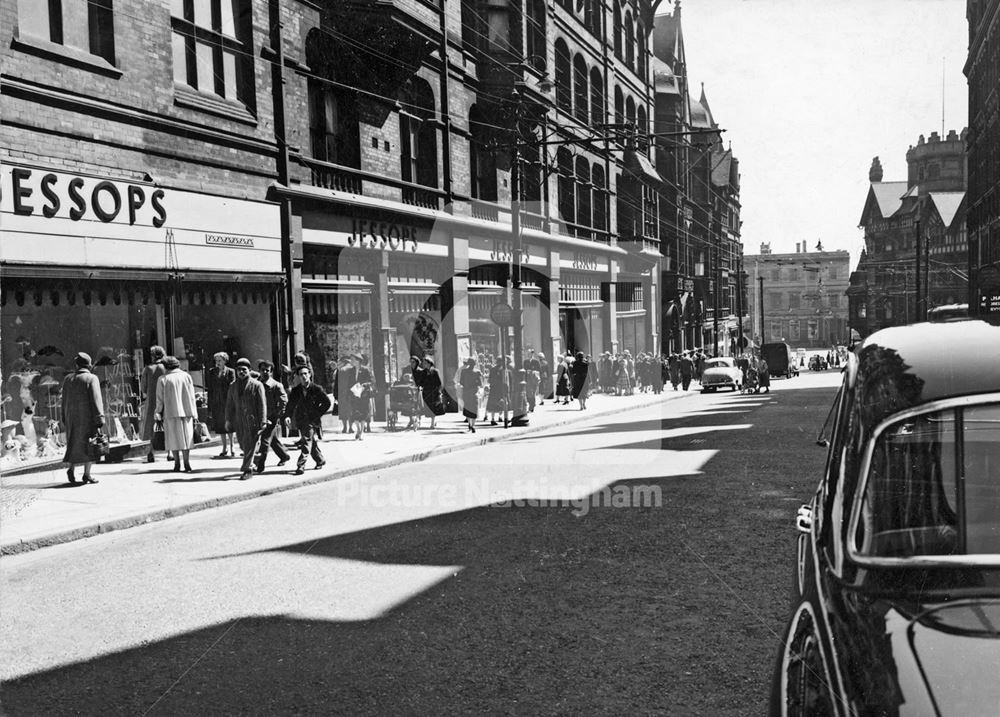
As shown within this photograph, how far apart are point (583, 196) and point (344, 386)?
1938 cm

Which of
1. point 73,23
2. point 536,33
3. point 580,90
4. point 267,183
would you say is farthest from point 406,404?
point 580,90

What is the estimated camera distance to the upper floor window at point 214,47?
1483 cm

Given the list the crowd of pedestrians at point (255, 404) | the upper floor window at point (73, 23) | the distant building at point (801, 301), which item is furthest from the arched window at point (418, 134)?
the distant building at point (801, 301)

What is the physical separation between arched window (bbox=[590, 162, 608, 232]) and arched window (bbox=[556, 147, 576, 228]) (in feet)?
8.23

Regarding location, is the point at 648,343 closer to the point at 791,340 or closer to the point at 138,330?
the point at 138,330

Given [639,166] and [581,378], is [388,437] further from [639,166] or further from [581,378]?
[639,166]

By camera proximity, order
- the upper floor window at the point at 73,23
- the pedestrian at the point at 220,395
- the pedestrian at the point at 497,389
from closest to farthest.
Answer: the upper floor window at the point at 73,23 → the pedestrian at the point at 220,395 → the pedestrian at the point at 497,389

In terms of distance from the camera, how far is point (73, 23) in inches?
500

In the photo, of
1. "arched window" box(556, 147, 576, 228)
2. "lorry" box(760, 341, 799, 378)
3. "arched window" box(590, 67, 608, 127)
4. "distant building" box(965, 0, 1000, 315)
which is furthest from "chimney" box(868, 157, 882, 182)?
"arched window" box(556, 147, 576, 228)

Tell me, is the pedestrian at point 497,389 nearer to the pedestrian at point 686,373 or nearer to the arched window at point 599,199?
the pedestrian at point 686,373

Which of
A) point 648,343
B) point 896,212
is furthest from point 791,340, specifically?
point 648,343

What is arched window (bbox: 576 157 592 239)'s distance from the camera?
3262 centimetres

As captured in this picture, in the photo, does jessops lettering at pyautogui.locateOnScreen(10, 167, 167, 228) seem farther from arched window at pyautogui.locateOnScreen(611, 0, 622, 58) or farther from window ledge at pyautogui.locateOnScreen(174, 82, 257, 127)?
arched window at pyautogui.locateOnScreen(611, 0, 622, 58)

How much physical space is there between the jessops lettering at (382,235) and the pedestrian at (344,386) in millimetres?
3007
